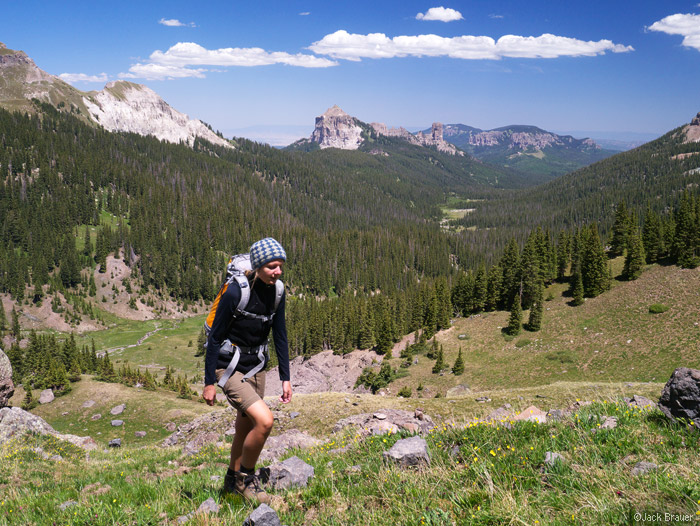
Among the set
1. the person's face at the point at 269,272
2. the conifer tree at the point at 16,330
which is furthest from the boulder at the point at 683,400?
A: the conifer tree at the point at 16,330

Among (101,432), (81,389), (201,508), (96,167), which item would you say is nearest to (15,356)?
(81,389)

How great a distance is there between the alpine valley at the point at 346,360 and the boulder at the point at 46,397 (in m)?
0.19

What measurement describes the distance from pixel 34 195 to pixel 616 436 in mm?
189157

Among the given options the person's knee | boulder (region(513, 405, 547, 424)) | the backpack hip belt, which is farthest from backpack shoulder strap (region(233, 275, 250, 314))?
boulder (region(513, 405, 547, 424))

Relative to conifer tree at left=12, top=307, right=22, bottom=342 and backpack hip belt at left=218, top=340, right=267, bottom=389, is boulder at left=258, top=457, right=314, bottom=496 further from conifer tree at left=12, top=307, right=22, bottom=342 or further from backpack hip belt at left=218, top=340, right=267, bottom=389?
conifer tree at left=12, top=307, right=22, bottom=342

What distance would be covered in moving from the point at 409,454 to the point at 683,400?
516 cm

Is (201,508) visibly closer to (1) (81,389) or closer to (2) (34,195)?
(1) (81,389)

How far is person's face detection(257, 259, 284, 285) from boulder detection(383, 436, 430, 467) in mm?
3666

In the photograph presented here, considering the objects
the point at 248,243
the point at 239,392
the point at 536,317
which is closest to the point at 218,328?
the point at 239,392

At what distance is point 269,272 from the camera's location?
20.2ft

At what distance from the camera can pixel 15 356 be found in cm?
6525

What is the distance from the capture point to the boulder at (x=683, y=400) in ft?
21.6

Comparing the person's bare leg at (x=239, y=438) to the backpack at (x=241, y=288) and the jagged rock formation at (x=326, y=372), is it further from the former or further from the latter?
the jagged rock formation at (x=326, y=372)

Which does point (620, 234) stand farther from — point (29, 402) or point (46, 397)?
point (29, 402)
